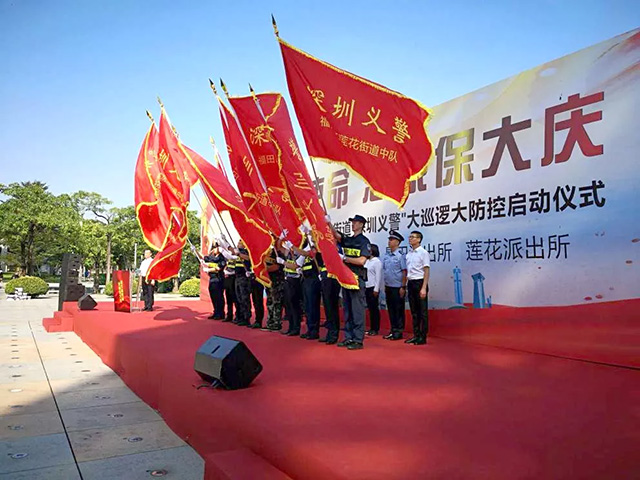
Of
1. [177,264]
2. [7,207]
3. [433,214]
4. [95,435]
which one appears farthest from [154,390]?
[7,207]

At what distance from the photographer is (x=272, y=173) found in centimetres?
523

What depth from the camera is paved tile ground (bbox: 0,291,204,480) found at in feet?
8.52

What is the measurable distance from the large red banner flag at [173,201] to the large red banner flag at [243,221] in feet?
1.14

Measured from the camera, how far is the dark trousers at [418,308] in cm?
478

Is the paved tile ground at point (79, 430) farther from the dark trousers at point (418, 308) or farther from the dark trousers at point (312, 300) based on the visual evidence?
the dark trousers at point (418, 308)

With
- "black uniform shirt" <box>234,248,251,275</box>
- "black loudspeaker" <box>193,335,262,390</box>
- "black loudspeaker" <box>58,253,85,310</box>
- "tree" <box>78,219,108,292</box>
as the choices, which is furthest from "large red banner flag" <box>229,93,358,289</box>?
"tree" <box>78,219,108,292</box>

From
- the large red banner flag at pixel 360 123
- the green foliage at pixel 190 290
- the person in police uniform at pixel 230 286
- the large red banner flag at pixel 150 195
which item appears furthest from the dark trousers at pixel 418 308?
the green foliage at pixel 190 290

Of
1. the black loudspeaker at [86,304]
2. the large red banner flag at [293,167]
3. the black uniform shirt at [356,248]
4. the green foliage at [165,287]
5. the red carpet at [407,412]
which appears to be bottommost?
the green foliage at [165,287]

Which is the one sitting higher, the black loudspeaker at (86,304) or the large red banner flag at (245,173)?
the large red banner flag at (245,173)

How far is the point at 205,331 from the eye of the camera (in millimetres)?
5648

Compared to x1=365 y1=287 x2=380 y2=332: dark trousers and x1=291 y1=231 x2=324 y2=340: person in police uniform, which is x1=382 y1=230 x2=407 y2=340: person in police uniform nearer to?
x1=365 y1=287 x2=380 y2=332: dark trousers

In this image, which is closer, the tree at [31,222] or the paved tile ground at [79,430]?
the paved tile ground at [79,430]

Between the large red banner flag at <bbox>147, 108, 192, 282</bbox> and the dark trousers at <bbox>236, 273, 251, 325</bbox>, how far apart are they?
2.74 feet

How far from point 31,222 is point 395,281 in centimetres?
2204
